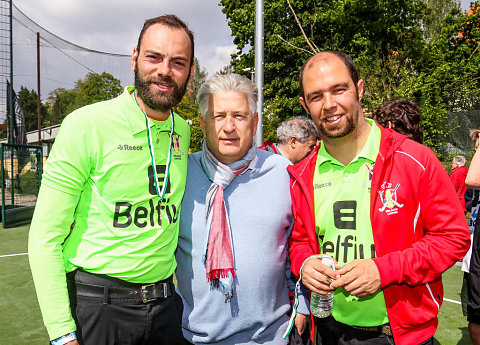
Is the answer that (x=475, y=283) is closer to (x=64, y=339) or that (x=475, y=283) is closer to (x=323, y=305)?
(x=323, y=305)

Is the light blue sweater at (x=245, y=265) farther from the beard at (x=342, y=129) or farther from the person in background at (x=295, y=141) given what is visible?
the person in background at (x=295, y=141)

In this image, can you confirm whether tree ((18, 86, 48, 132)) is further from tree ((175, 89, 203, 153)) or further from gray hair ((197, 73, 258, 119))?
gray hair ((197, 73, 258, 119))

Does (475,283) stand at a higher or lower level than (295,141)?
lower

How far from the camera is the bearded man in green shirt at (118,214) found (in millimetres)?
1963

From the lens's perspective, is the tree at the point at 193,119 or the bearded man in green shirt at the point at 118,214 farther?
the tree at the point at 193,119

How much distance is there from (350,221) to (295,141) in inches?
118

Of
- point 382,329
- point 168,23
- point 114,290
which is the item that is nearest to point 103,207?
point 114,290

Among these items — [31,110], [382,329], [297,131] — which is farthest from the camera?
[31,110]

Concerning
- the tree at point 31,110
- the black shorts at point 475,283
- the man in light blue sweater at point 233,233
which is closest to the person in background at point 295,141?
the black shorts at point 475,283

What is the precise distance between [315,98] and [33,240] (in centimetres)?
167

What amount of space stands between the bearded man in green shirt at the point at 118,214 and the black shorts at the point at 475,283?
2.79m

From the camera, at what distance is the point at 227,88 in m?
2.35

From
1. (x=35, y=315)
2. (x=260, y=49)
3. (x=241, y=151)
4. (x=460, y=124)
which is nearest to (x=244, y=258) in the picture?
(x=241, y=151)

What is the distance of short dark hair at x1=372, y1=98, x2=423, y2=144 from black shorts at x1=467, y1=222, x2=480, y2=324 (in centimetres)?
119
